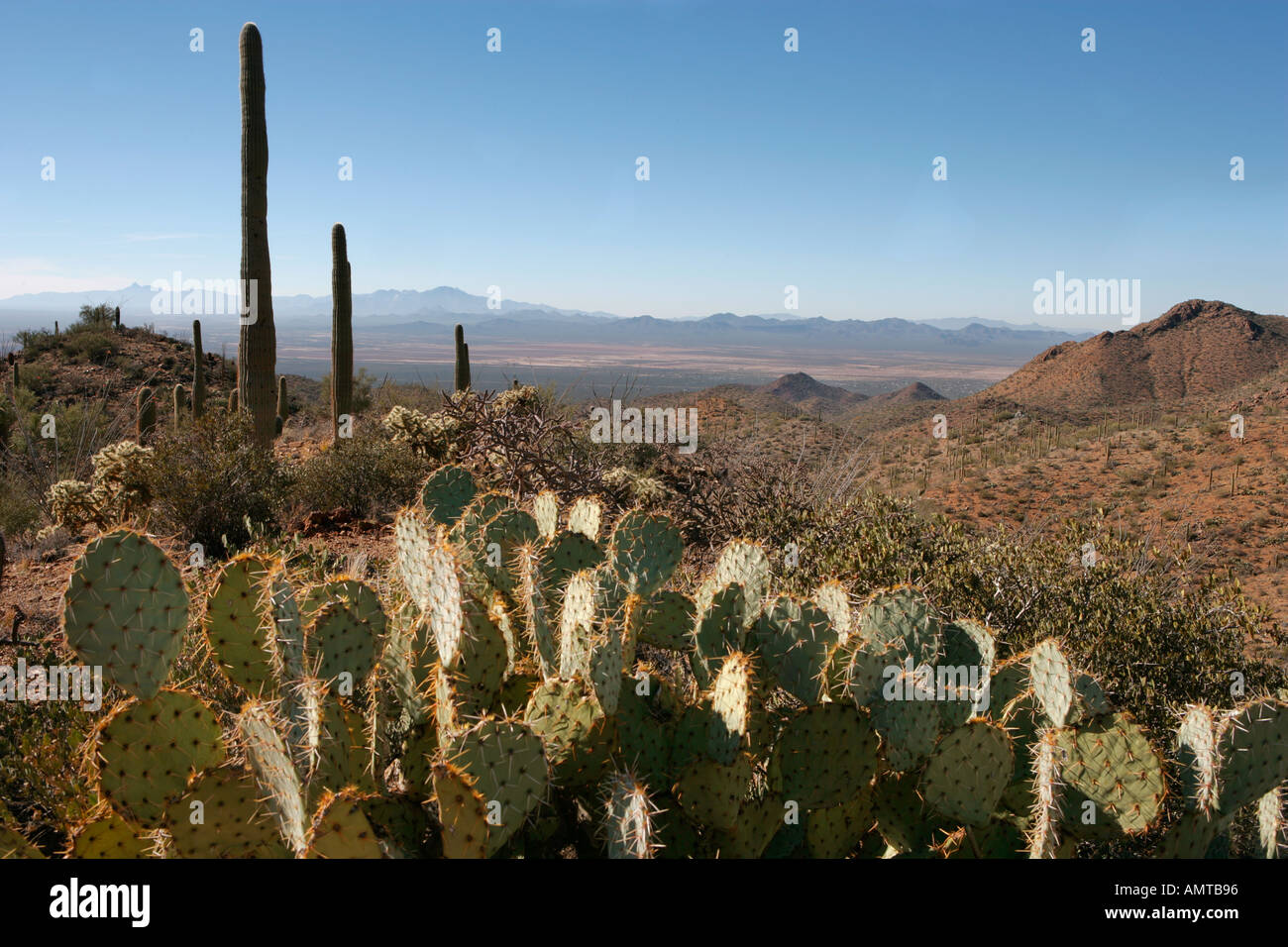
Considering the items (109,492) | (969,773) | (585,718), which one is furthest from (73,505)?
(969,773)

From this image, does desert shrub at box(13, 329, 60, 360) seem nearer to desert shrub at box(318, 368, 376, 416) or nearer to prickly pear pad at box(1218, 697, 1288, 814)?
desert shrub at box(318, 368, 376, 416)

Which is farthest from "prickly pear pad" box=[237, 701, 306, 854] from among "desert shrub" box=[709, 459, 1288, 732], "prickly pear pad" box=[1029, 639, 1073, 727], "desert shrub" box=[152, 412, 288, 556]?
"desert shrub" box=[152, 412, 288, 556]

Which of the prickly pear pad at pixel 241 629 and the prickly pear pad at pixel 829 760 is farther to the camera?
the prickly pear pad at pixel 241 629

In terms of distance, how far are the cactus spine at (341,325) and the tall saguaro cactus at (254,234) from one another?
2.93m

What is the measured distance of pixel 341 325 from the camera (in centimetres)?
1448

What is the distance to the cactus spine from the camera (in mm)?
14047

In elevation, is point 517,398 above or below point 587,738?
above

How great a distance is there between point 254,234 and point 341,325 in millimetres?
3676

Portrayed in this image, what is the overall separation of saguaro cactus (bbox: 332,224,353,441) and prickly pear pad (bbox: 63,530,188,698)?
40.1ft

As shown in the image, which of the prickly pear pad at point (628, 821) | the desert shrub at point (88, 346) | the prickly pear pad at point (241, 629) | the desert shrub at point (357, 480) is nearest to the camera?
the prickly pear pad at point (628, 821)

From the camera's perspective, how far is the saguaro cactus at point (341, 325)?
14047 mm

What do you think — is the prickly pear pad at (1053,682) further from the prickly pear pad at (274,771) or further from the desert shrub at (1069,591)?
the desert shrub at (1069,591)

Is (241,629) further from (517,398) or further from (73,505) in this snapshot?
(73,505)

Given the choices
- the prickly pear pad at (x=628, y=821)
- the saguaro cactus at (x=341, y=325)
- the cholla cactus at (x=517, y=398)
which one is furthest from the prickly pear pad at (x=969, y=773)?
the saguaro cactus at (x=341, y=325)
